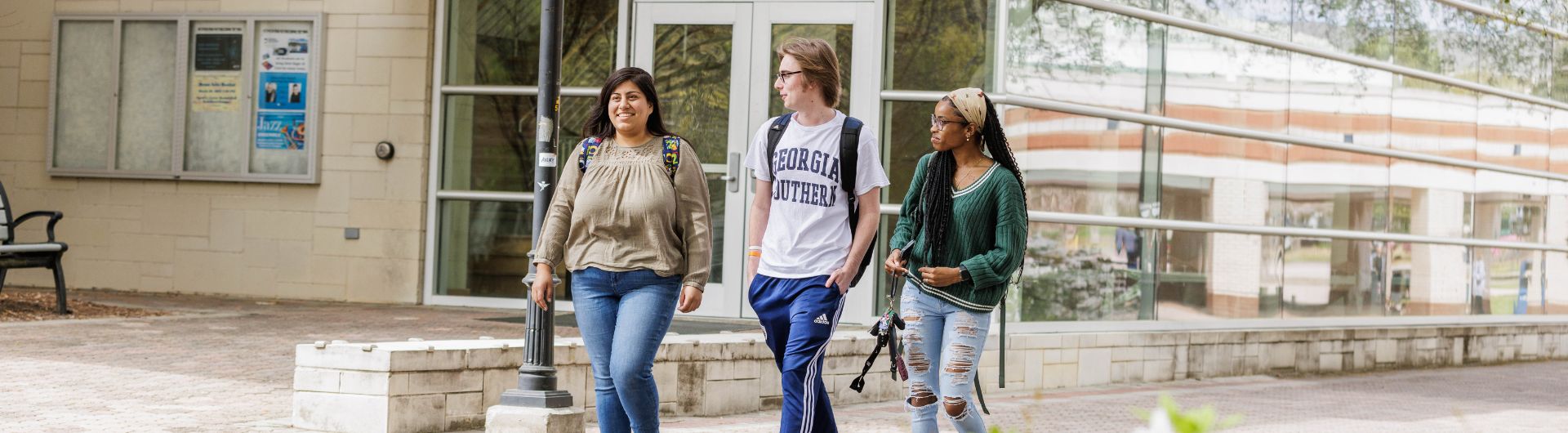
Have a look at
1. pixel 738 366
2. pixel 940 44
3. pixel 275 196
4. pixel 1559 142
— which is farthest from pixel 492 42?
pixel 1559 142

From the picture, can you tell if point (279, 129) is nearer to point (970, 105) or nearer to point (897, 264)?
point (897, 264)

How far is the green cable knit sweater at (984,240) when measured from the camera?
511 cm

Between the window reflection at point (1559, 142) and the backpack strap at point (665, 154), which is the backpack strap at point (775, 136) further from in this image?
the window reflection at point (1559, 142)

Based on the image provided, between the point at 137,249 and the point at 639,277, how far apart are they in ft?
36.7

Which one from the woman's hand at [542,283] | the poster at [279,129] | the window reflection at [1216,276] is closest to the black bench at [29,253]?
the poster at [279,129]

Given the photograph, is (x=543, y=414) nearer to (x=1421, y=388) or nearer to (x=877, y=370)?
(x=877, y=370)

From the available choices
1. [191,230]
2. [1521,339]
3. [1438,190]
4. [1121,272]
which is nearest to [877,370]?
[1121,272]

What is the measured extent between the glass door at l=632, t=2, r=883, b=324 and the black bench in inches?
176

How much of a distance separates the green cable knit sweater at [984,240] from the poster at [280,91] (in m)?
10.3

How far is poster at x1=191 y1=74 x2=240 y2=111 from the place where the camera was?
14562 millimetres

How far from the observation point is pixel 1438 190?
16109 millimetres

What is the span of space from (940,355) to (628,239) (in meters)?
1.08

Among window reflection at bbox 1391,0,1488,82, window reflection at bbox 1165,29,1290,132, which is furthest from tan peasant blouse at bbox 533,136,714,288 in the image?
window reflection at bbox 1391,0,1488,82

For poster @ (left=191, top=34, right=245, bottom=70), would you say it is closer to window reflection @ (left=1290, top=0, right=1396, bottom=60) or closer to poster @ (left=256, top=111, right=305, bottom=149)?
poster @ (left=256, top=111, right=305, bottom=149)
